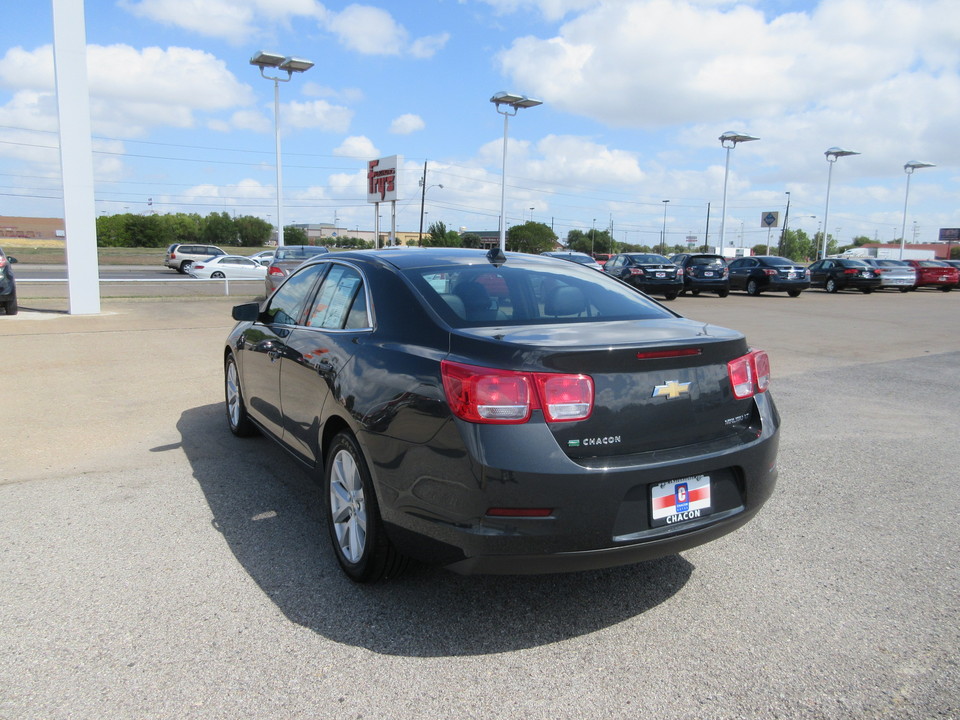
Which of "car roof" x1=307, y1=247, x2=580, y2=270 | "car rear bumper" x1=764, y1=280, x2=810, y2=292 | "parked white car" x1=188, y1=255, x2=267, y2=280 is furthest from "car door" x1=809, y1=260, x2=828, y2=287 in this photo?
"car roof" x1=307, y1=247, x2=580, y2=270

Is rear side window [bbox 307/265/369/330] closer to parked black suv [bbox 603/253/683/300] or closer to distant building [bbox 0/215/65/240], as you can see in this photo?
parked black suv [bbox 603/253/683/300]

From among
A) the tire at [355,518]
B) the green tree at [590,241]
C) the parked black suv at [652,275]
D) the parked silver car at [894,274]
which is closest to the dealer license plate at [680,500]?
the tire at [355,518]

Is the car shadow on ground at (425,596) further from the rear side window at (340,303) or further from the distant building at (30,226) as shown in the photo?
the distant building at (30,226)

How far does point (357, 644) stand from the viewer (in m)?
2.91

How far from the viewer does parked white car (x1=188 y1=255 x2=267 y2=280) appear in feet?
105

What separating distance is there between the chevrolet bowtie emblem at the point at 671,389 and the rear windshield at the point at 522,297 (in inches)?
25.3

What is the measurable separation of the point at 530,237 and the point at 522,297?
10246 centimetres

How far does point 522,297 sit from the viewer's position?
3678 millimetres

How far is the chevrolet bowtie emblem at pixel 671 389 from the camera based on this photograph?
295cm

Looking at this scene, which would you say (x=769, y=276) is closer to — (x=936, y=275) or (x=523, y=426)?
(x=936, y=275)

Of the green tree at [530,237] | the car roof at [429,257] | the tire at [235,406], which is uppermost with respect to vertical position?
the green tree at [530,237]

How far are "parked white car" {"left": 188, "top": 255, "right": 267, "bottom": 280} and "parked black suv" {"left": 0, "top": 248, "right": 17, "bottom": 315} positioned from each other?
16.4 metres

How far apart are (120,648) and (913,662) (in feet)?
10.1

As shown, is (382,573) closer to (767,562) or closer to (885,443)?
(767,562)
